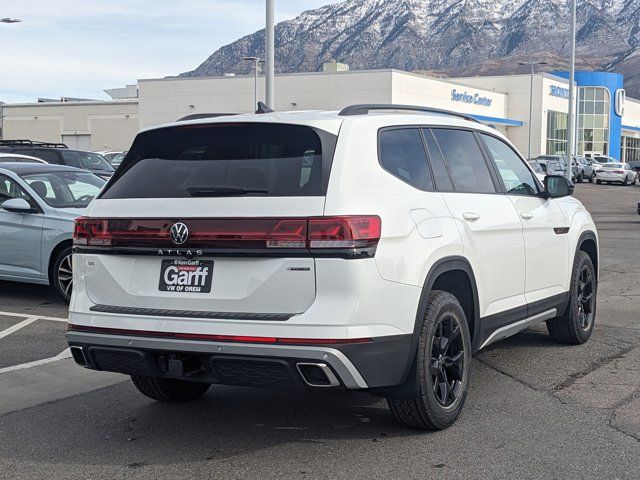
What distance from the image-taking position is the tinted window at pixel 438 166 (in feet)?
18.2

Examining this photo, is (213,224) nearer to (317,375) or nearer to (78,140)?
(317,375)

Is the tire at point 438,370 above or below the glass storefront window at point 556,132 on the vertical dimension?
below

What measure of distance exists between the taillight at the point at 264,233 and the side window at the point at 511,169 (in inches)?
85.1

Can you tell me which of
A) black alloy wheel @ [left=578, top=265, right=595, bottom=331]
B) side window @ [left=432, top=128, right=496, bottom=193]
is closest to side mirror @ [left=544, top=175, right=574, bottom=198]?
black alloy wheel @ [left=578, top=265, right=595, bottom=331]

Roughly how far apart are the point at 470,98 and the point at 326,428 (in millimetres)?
62068

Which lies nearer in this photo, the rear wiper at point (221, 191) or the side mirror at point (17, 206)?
the rear wiper at point (221, 191)

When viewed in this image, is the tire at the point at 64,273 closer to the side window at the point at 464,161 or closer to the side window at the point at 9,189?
the side window at the point at 9,189

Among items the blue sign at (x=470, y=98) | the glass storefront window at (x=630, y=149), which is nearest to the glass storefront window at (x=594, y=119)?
the glass storefront window at (x=630, y=149)

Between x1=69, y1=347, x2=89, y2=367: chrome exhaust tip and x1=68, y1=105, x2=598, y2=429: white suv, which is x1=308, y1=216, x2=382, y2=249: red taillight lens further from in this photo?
x1=69, y1=347, x2=89, y2=367: chrome exhaust tip

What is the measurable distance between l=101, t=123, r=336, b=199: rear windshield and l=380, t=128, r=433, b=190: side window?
47cm

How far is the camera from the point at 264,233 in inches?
179

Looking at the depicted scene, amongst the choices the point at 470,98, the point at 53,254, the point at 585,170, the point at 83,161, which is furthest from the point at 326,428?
the point at 470,98

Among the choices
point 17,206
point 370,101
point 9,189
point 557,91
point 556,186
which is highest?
point 557,91

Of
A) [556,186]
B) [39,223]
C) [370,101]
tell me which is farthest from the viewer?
[370,101]
